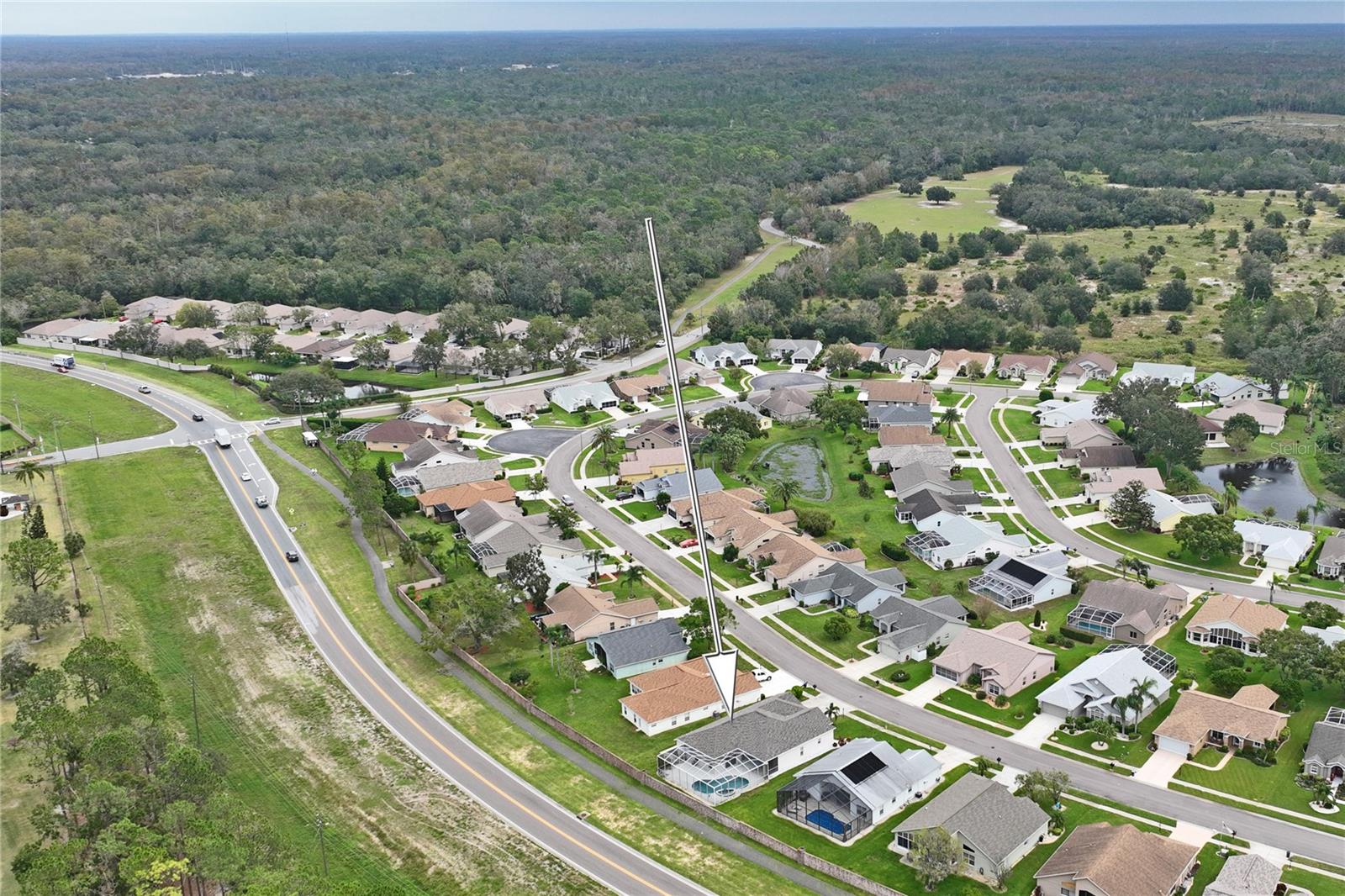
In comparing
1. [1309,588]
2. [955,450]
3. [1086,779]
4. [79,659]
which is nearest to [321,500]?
[79,659]

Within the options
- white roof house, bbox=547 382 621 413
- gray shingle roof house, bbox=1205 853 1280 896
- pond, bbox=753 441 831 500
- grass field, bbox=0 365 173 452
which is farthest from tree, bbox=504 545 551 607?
grass field, bbox=0 365 173 452

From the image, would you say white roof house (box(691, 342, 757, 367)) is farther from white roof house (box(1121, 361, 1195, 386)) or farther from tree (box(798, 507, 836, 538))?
tree (box(798, 507, 836, 538))

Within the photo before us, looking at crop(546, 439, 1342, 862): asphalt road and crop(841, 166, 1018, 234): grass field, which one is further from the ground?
crop(841, 166, 1018, 234): grass field

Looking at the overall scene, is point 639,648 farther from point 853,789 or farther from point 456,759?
point 853,789

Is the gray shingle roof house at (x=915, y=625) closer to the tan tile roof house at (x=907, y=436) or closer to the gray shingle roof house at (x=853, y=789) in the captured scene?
the gray shingle roof house at (x=853, y=789)

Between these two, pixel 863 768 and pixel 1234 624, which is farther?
pixel 1234 624

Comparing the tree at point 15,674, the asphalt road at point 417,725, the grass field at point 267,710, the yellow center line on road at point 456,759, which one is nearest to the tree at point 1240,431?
the asphalt road at point 417,725

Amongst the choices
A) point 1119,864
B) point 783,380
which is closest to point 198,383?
point 783,380
